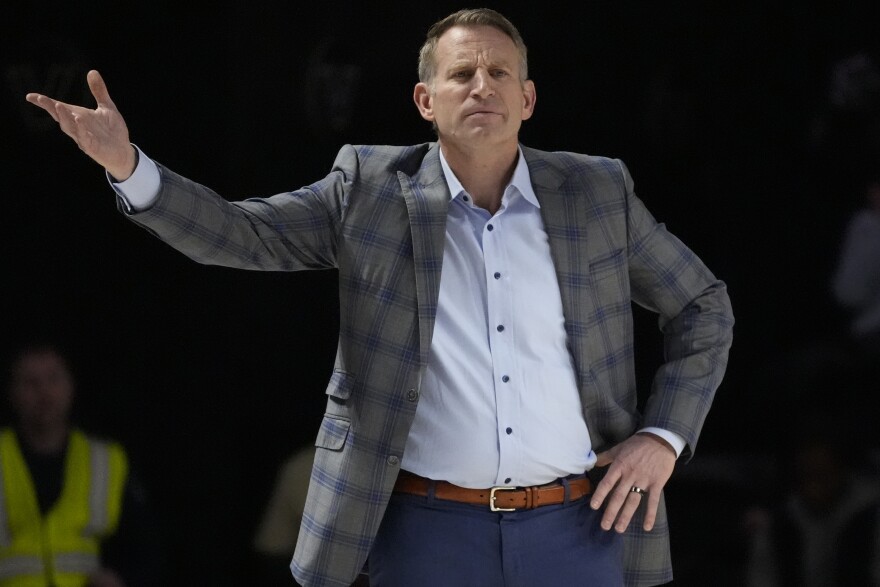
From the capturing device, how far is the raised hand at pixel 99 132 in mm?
2148

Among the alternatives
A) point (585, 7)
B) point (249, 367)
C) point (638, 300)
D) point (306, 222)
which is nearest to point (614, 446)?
point (638, 300)

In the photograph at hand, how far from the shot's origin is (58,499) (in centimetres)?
374

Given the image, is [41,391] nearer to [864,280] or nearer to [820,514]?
[820,514]

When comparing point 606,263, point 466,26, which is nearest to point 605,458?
point 606,263

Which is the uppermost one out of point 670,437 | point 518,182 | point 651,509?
point 518,182

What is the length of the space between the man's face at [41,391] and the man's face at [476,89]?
167cm

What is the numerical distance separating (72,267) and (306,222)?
162 centimetres

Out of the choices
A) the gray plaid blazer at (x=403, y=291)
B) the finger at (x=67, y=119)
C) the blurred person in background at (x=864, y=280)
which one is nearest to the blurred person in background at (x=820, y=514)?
the blurred person in background at (x=864, y=280)

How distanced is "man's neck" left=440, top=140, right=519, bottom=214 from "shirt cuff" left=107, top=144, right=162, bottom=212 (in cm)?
59

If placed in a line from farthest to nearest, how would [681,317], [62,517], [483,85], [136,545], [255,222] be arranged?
[136,545] → [62,517] → [681,317] → [483,85] → [255,222]

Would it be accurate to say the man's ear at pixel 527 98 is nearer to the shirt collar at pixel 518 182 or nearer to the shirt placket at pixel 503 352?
the shirt collar at pixel 518 182

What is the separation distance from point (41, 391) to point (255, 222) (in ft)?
5.37

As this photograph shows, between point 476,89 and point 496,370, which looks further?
point 476,89

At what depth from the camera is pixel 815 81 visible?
4371mm
